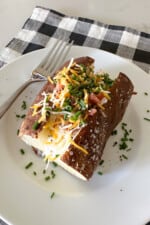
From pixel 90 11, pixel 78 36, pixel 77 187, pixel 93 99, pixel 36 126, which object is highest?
pixel 90 11

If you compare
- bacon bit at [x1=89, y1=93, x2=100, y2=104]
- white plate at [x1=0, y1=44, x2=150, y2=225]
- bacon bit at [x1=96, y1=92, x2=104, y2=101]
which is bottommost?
white plate at [x1=0, y1=44, x2=150, y2=225]

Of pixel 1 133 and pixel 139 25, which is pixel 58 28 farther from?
pixel 1 133

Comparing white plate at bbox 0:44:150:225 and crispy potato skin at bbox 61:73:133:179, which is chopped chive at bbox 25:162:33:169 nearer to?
white plate at bbox 0:44:150:225

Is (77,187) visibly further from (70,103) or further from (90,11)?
(90,11)

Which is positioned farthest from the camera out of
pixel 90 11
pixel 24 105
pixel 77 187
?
pixel 90 11

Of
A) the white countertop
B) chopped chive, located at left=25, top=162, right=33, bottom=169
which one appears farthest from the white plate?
the white countertop

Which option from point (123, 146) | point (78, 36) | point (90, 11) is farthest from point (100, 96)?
point (90, 11)
